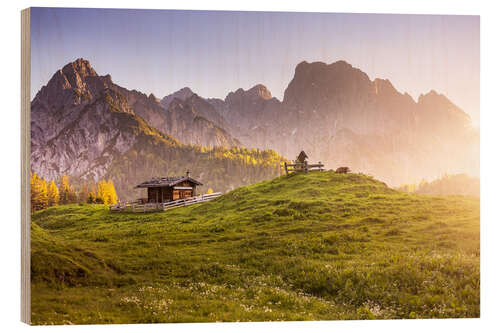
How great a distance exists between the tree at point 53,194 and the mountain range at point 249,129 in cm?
46

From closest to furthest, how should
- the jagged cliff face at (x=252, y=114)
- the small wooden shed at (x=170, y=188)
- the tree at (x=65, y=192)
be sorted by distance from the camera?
the tree at (x=65, y=192) < the jagged cliff face at (x=252, y=114) < the small wooden shed at (x=170, y=188)

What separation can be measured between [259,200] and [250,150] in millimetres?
5099

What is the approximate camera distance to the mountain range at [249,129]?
1889 centimetres

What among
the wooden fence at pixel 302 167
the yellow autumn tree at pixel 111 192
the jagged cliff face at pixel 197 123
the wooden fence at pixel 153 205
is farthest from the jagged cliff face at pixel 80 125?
the wooden fence at pixel 302 167

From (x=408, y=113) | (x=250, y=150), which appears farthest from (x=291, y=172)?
(x=408, y=113)

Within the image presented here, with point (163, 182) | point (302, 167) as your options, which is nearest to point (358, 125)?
point (302, 167)

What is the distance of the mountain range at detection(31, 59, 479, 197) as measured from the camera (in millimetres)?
18891

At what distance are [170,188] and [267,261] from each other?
8.68 meters

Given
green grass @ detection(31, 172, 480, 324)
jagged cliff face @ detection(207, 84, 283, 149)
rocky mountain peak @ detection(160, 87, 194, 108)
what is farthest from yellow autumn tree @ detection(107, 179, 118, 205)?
jagged cliff face @ detection(207, 84, 283, 149)

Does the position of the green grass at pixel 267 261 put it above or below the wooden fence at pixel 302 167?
below

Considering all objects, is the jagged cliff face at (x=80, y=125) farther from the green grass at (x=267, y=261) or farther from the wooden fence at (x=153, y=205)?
the wooden fence at (x=153, y=205)

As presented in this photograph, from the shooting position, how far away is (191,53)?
63.0 ft

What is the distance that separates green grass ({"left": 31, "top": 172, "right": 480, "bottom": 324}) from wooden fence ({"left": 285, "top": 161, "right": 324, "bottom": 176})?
1.41m
